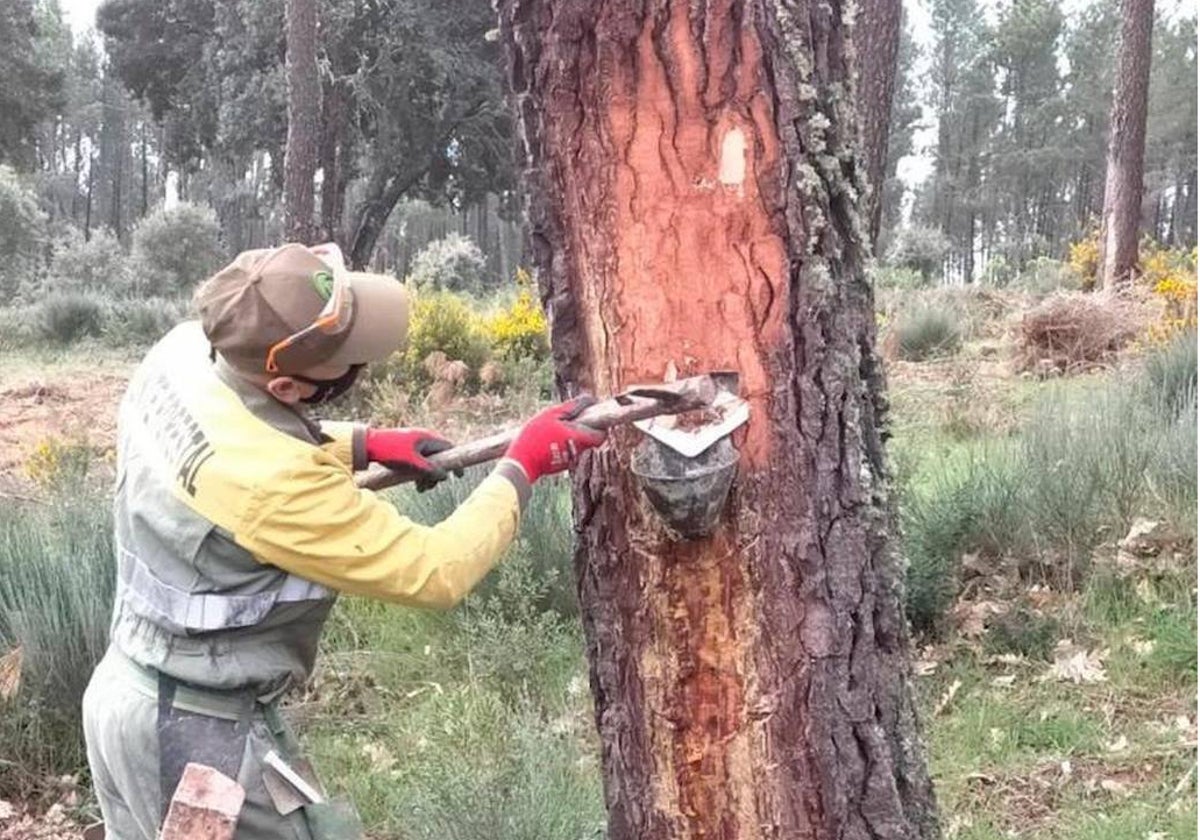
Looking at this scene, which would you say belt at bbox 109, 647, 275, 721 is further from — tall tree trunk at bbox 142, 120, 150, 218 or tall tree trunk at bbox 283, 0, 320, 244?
tall tree trunk at bbox 142, 120, 150, 218

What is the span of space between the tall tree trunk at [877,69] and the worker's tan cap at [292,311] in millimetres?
6035

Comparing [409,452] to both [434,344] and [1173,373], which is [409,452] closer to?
[1173,373]

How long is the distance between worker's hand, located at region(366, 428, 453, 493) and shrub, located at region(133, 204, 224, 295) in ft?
84.0

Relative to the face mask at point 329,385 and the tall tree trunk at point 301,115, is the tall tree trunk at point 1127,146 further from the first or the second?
the face mask at point 329,385

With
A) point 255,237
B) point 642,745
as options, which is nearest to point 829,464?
point 642,745

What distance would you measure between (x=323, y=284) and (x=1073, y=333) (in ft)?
28.2

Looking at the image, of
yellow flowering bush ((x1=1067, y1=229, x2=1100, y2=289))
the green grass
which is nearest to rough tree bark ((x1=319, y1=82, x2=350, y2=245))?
yellow flowering bush ((x1=1067, y1=229, x2=1100, y2=289))

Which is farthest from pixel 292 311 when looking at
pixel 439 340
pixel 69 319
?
pixel 69 319

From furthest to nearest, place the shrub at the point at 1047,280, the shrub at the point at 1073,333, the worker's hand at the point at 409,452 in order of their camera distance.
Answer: the shrub at the point at 1047,280 < the shrub at the point at 1073,333 < the worker's hand at the point at 409,452

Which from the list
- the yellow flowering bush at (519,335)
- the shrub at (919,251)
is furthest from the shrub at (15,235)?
the yellow flowering bush at (519,335)

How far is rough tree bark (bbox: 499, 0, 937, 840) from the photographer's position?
2.12 meters

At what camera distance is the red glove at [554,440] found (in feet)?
6.94

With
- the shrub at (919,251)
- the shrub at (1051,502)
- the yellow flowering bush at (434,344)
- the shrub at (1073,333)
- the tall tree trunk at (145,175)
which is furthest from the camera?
the tall tree trunk at (145,175)

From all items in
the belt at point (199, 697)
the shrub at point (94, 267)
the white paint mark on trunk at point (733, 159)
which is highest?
the white paint mark on trunk at point (733, 159)
